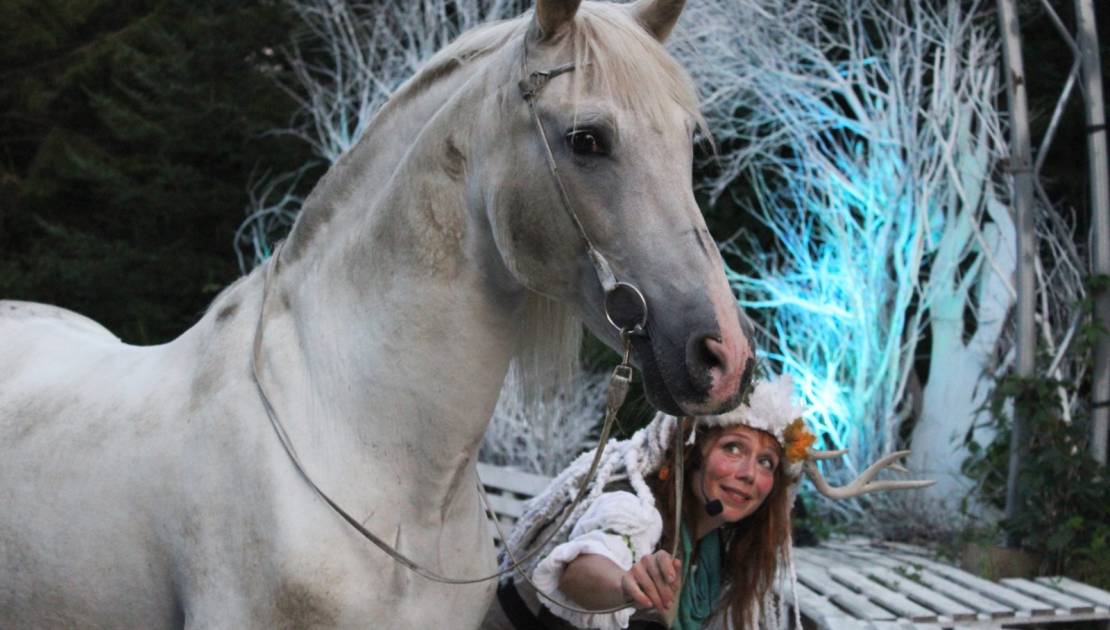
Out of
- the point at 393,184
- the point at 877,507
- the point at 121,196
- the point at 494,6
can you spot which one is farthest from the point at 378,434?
the point at 121,196

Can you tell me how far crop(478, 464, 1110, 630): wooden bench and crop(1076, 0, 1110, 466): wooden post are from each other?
2.19 ft

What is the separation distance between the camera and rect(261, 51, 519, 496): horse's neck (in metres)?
1.85

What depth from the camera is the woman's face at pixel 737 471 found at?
2645 millimetres

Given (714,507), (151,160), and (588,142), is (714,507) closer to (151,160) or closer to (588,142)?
(588,142)

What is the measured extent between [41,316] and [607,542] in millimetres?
1341

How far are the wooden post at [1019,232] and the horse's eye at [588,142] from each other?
349 cm

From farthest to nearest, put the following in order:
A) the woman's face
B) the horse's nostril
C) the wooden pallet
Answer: the wooden pallet
the woman's face
the horse's nostril

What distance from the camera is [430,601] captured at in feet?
6.11

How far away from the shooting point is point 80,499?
1.96 m

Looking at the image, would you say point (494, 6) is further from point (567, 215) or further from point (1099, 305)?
point (567, 215)

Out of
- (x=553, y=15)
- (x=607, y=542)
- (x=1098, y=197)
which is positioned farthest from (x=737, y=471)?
(x=1098, y=197)

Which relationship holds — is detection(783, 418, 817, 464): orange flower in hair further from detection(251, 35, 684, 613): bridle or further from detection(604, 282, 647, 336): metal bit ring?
detection(604, 282, 647, 336): metal bit ring

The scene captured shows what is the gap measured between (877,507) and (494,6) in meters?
3.40

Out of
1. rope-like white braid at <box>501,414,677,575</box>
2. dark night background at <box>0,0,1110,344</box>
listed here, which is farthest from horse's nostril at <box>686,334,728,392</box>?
dark night background at <box>0,0,1110,344</box>
